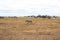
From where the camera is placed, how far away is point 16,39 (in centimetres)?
1543

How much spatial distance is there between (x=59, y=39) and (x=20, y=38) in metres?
2.61

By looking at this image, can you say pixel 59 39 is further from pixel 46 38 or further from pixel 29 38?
pixel 29 38

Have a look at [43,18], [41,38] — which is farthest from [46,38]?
[43,18]

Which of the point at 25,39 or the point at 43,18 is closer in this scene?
the point at 25,39

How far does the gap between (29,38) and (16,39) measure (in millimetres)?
1091

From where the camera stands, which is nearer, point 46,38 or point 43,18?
point 46,38

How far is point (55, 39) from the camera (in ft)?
51.3

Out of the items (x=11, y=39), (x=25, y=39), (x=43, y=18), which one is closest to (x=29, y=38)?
(x=25, y=39)

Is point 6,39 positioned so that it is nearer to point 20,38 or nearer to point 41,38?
point 20,38

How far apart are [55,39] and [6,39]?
3.25 m

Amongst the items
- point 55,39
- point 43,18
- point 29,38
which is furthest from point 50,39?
point 43,18

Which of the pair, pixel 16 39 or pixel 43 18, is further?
pixel 43 18

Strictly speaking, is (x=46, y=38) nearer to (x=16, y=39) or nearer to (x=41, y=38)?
(x=41, y=38)

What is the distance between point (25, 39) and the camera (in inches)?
619
